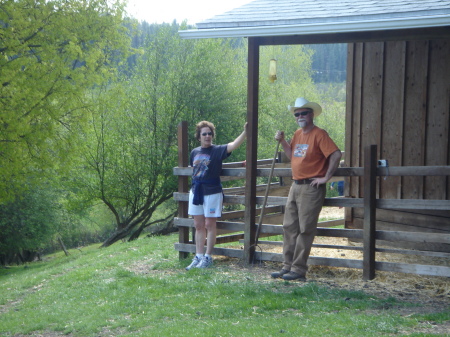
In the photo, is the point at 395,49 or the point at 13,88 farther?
the point at 13,88

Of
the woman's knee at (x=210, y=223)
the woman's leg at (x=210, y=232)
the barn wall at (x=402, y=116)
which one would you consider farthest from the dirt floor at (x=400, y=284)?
the barn wall at (x=402, y=116)

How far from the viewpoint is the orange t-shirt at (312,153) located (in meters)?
6.66

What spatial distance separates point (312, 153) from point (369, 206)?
0.90m

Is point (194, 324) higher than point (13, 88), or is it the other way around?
point (13, 88)

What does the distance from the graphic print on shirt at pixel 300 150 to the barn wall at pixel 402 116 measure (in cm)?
228

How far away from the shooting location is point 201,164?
25.8 ft

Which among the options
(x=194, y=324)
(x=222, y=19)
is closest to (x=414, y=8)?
(x=222, y=19)

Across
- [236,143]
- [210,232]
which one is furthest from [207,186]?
[236,143]

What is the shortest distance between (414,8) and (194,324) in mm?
3915

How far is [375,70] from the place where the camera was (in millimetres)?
8844

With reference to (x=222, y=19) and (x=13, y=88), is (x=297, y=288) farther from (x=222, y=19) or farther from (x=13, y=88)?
(x=13, y=88)

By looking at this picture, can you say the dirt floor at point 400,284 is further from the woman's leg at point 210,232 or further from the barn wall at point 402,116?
the barn wall at point 402,116

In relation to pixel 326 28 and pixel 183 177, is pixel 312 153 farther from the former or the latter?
pixel 183 177

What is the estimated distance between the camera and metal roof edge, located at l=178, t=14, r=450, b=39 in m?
5.71
